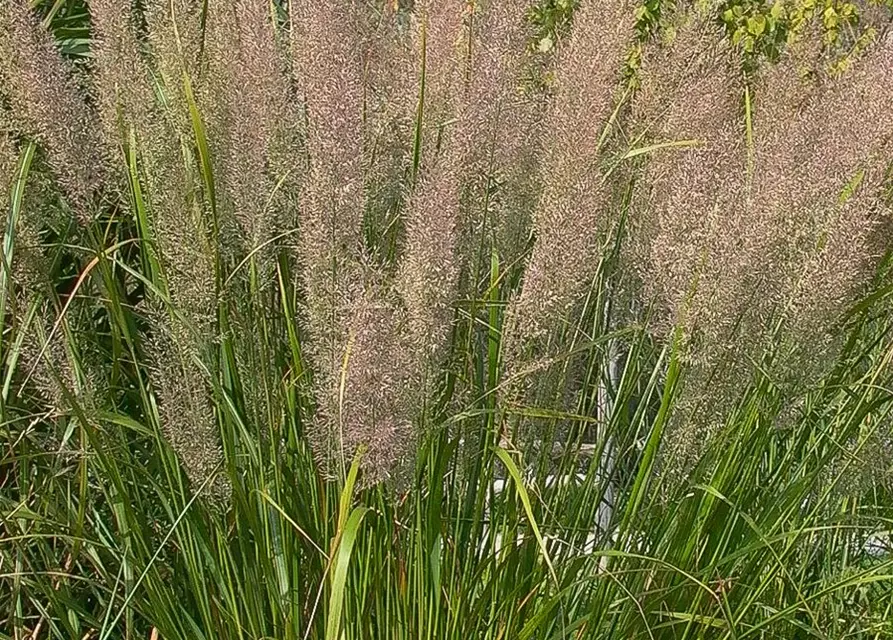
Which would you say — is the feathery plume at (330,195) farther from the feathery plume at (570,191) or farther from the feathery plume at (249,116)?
the feathery plume at (570,191)

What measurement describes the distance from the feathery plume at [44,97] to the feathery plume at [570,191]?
716 millimetres

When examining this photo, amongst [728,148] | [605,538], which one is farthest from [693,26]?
[605,538]

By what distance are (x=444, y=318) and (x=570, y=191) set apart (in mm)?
257

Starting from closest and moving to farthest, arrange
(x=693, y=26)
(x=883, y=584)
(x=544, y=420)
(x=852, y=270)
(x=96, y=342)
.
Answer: (x=852, y=270) < (x=544, y=420) < (x=693, y=26) < (x=96, y=342) < (x=883, y=584)

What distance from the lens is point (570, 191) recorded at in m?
1.55

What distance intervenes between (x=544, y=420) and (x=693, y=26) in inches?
29.3

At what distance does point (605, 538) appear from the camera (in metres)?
1.87

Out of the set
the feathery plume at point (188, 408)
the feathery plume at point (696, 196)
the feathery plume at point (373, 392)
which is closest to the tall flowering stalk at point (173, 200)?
the feathery plume at point (188, 408)

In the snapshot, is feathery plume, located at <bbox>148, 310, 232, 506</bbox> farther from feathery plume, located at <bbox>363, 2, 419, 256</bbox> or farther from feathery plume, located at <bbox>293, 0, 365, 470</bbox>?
feathery plume, located at <bbox>363, 2, 419, 256</bbox>

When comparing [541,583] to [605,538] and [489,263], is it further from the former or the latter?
[489,263]

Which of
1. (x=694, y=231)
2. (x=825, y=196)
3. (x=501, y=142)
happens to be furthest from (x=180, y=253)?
(x=825, y=196)

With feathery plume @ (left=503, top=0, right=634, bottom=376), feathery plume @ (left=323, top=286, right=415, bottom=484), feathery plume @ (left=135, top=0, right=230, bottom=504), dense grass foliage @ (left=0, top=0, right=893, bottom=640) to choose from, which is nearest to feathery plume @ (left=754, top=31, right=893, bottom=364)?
dense grass foliage @ (left=0, top=0, right=893, bottom=640)

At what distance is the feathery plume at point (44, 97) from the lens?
1682mm

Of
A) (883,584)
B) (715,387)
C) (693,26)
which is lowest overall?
(883,584)
